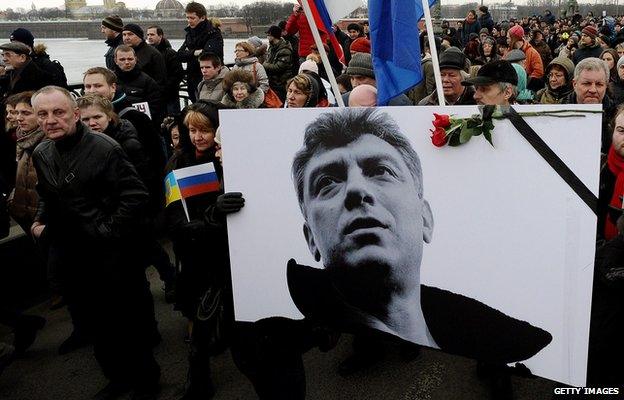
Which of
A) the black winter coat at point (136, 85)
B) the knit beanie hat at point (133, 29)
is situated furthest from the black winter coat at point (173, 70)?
the black winter coat at point (136, 85)

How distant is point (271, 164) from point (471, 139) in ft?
2.61

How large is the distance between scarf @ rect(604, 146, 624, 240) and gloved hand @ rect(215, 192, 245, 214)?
1507mm

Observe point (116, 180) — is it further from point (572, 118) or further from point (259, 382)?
point (572, 118)

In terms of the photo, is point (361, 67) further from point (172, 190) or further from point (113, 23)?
point (113, 23)

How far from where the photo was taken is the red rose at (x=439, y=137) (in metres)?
1.86

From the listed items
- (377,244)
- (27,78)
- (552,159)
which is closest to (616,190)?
(552,159)

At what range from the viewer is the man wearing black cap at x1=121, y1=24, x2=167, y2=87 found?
22.1 feet

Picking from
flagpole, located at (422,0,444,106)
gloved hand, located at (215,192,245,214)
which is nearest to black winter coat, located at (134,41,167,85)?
gloved hand, located at (215,192,245,214)

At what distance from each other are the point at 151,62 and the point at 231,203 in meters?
5.23

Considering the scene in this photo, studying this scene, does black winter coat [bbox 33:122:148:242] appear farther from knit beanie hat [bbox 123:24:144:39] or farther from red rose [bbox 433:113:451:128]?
knit beanie hat [bbox 123:24:144:39]

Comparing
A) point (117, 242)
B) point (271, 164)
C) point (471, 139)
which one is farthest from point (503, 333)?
point (117, 242)

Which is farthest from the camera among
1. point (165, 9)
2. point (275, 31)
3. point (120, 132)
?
point (165, 9)

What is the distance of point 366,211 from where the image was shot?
2100mm

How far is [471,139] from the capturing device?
1.85m
